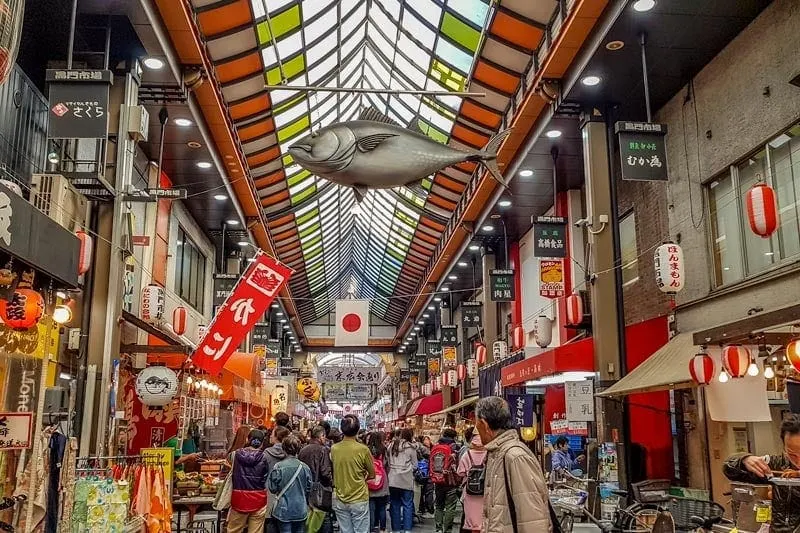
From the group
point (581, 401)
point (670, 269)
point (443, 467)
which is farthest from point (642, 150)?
point (443, 467)

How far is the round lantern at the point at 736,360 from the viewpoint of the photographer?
813 centimetres

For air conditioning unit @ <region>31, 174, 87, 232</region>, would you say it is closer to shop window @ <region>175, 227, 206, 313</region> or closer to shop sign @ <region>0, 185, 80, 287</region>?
shop sign @ <region>0, 185, 80, 287</region>

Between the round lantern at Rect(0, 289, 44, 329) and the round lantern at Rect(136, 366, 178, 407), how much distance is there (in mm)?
4283

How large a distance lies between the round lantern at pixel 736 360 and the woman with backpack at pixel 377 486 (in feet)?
14.9

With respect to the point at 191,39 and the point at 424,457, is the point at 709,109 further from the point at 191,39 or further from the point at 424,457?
the point at 424,457

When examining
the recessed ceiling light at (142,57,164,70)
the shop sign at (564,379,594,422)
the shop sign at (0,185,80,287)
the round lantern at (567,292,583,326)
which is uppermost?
the recessed ceiling light at (142,57,164,70)

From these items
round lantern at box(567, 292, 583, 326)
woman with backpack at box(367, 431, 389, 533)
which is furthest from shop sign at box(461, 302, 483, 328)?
woman with backpack at box(367, 431, 389, 533)

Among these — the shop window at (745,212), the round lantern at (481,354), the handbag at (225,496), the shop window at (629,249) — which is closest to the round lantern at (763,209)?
the shop window at (745,212)

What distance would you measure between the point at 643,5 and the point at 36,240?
7.05 metres

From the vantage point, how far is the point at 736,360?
8125mm

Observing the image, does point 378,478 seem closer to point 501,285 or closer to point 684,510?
point 684,510

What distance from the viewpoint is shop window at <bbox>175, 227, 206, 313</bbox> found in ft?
56.0

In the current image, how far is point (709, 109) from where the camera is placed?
1066cm

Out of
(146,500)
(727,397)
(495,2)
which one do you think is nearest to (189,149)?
(495,2)
